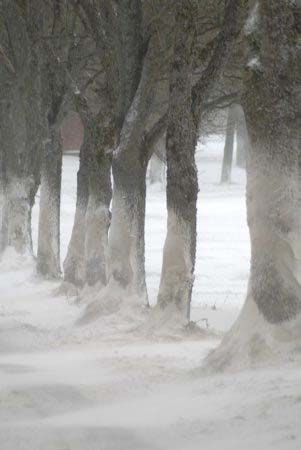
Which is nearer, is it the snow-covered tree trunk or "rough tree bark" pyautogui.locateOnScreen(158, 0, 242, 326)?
"rough tree bark" pyautogui.locateOnScreen(158, 0, 242, 326)

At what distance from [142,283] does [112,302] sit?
1.69 feet

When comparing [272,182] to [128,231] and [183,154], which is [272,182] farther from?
[128,231]

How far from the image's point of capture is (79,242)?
16.9m

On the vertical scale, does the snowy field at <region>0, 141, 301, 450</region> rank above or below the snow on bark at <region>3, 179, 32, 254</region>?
above

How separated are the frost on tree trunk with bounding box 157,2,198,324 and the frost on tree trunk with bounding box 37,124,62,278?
7004 millimetres

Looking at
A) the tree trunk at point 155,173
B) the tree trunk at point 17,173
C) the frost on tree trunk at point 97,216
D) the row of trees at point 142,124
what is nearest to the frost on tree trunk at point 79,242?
the row of trees at point 142,124

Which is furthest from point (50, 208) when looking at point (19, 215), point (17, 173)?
point (19, 215)

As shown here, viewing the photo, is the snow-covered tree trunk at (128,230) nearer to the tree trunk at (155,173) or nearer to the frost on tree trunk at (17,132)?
the frost on tree trunk at (17,132)

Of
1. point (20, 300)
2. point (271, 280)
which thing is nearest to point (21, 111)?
point (20, 300)

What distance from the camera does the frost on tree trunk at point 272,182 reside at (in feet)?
26.5

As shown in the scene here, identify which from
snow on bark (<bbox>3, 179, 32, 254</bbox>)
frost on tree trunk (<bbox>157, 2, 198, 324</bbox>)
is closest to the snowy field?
frost on tree trunk (<bbox>157, 2, 198, 324</bbox>)

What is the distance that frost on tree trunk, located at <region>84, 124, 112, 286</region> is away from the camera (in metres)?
15.0

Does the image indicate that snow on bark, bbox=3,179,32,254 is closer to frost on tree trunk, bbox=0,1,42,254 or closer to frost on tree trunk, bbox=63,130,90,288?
frost on tree trunk, bbox=0,1,42,254

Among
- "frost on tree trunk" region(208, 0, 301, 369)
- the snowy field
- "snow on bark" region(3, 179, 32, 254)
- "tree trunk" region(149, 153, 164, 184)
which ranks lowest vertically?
"tree trunk" region(149, 153, 164, 184)
